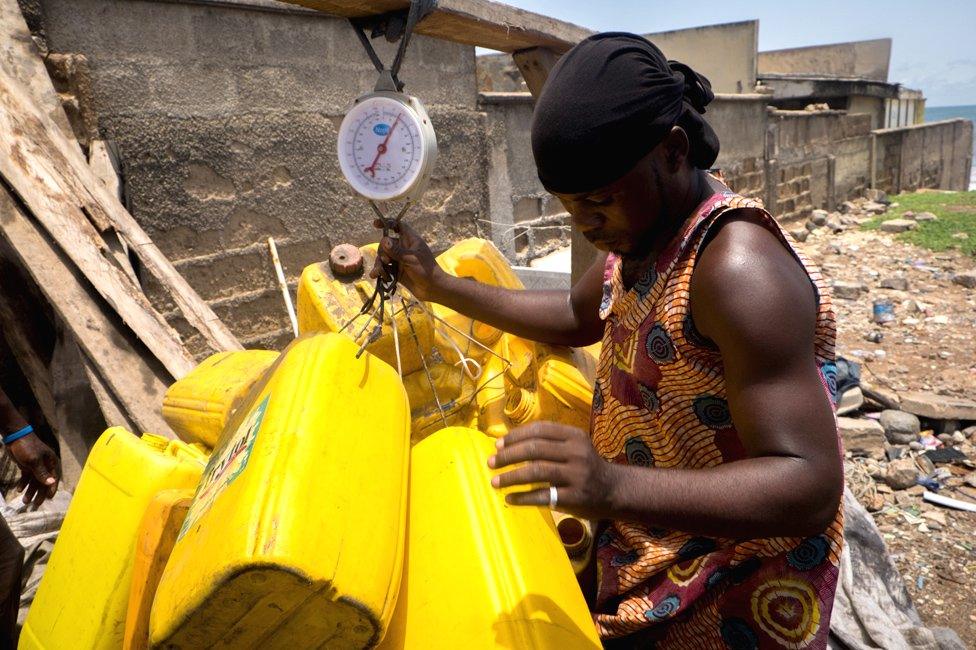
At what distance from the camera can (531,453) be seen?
1.00 metres

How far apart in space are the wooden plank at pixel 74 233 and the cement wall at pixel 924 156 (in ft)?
57.3

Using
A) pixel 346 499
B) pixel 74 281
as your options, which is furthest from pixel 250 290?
pixel 346 499

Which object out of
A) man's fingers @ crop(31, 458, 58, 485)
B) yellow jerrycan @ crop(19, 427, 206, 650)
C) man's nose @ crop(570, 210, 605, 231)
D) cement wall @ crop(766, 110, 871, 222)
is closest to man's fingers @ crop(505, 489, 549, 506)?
man's nose @ crop(570, 210, 605, 231)

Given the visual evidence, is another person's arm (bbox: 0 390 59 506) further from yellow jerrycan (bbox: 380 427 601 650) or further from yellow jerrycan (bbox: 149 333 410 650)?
yellow jerrycan (bbox: 380 427 601 650)

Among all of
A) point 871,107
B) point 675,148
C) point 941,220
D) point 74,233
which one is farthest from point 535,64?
point 871,107

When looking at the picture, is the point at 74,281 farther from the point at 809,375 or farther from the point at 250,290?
the point at 809,375

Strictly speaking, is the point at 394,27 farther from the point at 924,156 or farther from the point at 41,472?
the point at 924,156

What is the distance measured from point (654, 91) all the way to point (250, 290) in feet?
10.7

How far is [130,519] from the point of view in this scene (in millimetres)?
1262

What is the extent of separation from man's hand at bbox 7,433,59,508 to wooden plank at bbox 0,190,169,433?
26 cm

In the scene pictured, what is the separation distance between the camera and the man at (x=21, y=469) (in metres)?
1.87

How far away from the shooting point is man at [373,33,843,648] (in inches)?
39.0

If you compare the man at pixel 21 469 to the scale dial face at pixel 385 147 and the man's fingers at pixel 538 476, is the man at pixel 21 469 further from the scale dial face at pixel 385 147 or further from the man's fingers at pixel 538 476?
the man's fingers at pixel 538 476

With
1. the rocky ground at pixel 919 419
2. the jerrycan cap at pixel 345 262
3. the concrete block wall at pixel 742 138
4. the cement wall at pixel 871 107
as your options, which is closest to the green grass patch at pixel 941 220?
the rocky ground at pixel 919 419
